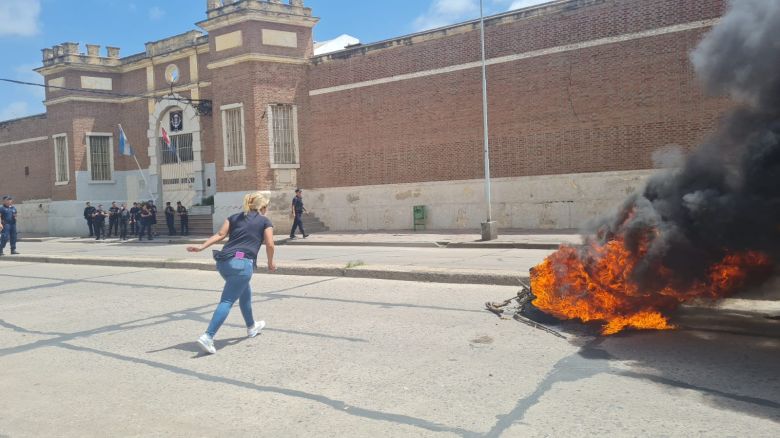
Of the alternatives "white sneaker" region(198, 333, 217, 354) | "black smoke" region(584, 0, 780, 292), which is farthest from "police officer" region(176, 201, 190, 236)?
"black smoke" region(584, 0, 780, 292)

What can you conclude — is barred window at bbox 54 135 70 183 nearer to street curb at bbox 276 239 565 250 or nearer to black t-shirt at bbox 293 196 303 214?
black t-shirt at bbox 293 196 303 214

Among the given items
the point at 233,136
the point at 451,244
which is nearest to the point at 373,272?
the point at 451,244

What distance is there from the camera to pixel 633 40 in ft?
59.0

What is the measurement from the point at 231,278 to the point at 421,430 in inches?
112

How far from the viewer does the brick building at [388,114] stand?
18078mm

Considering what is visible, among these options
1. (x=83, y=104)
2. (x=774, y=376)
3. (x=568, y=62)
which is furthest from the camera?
(x=83, y=104)

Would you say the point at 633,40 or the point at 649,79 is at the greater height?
the point at 633,40

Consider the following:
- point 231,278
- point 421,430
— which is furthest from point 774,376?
point 231,278

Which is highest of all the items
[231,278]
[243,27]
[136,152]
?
[243,27]

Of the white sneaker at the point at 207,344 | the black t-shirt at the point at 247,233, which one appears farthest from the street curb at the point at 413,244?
the white sneaker at the point at 207,344

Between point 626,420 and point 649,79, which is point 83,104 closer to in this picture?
point 649,79

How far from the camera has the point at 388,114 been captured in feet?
74.8

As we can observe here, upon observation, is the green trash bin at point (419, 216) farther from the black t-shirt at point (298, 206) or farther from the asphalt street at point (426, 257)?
the asphalt street at point (426, 257)

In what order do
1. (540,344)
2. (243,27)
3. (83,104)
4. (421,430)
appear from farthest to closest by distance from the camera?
(83,104), (243,27), (540,344), (421,430)
